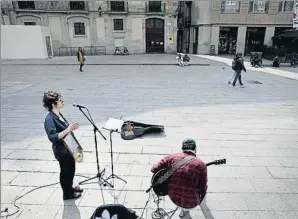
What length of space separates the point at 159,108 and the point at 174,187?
18.5ft

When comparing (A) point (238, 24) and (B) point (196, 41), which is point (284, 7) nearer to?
(A) point (238, 24)

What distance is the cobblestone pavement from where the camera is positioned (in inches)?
146

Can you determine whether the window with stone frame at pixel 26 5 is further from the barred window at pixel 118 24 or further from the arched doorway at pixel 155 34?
the arched doorway at pixel 155 34

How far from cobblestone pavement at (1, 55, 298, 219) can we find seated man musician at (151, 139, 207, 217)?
733mm

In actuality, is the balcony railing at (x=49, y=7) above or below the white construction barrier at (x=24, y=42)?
above

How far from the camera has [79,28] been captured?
29.7 m

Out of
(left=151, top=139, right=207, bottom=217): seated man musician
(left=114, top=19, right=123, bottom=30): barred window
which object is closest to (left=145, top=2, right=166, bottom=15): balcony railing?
(left=114, top=19, right=123, bottom=30): barred window

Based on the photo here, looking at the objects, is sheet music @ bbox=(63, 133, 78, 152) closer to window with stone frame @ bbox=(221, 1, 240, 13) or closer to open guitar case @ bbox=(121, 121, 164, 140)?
open guitar case @ bbox=(121, 121, 164, 140)

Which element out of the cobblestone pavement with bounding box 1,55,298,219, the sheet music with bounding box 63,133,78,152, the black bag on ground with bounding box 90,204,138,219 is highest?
the sheet music with bounding box 63,133,78,152

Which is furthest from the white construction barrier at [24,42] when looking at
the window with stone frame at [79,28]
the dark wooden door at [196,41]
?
the dark wooden door at [196,41]

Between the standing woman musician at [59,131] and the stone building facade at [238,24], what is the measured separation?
91.8ft

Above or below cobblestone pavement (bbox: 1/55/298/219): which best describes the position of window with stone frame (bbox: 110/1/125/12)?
above

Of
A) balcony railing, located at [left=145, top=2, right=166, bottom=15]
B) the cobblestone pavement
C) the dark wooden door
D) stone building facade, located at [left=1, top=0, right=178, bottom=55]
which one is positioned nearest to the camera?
the cobblestone pavement

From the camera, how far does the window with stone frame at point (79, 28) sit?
2959cm
